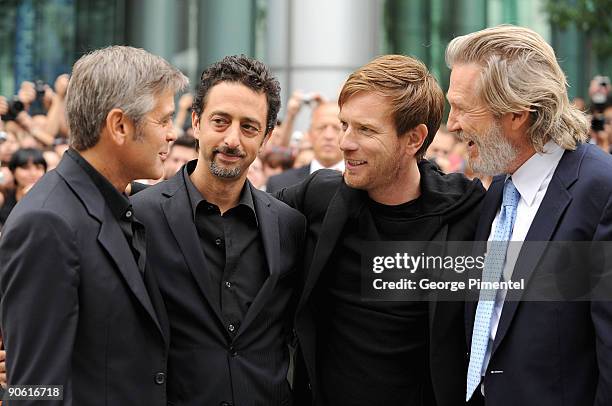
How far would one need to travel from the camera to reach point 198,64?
50.9 ft

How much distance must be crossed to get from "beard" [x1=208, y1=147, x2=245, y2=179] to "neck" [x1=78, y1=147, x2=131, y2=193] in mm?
494

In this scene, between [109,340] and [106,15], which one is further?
[106,15]

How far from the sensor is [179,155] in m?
7.28

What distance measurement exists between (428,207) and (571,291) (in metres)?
0.74

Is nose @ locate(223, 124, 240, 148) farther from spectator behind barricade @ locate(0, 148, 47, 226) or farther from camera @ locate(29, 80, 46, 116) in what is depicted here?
camera @ locate(29, 80, 46, 116)

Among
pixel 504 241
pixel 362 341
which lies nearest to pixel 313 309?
pixel 362 341

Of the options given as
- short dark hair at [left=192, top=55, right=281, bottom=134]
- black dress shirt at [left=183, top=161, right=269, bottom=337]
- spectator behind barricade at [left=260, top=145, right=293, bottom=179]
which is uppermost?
short dark hair at [left=192, top=55, right=281, bottom=134]

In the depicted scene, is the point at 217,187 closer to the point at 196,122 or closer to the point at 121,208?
the point at 196,122

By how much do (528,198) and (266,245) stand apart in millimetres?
1001

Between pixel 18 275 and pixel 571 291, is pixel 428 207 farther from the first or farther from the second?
pixel 18 275

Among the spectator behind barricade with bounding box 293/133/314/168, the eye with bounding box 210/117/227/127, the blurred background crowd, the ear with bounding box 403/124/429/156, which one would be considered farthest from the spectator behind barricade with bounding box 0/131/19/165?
the ear with bounding box 403/124/429/156

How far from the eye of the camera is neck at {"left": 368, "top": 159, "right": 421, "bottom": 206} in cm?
384

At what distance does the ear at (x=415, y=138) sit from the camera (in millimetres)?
3861

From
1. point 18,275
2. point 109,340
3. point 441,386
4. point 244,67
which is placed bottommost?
point 441,386
